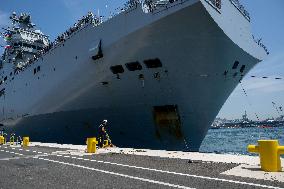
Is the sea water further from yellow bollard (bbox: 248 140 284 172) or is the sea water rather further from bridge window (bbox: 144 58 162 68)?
yellow bollard (bbox: 248 140 284 172)

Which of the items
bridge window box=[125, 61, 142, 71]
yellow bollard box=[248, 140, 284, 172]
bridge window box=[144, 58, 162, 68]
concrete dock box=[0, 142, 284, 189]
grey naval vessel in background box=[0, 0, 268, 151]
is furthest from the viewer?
bridge window box=[125, 61, 142, 71]

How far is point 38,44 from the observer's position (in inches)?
1762

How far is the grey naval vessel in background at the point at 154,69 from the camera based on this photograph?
1562 centimetres

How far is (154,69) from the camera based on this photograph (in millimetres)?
17125

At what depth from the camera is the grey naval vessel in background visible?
15.6m

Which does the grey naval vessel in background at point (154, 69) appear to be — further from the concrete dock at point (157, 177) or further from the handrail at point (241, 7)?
the concrete dock at point (157, 177)

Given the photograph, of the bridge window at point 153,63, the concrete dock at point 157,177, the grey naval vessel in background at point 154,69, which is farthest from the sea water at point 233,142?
the concrete dock at point 157,177

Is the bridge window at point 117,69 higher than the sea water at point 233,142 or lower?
higher

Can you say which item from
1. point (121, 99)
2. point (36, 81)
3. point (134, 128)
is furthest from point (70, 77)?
point (36, 81)

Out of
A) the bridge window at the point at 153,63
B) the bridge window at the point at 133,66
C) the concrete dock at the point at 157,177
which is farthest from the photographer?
the bridge window at the point at 133,66

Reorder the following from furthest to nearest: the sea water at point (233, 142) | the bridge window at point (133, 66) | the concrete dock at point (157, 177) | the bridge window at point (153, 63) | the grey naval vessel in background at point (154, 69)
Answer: the sea water at point (233, 142)
the bridge window at point (133, 66)
the bridge window at point (153, 63)
the grey naval vessel in background at point (154, 69)
the concrete dock at point (157, 177)

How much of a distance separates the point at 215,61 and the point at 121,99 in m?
6.52

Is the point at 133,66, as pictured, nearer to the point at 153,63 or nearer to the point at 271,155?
the point at 153,63

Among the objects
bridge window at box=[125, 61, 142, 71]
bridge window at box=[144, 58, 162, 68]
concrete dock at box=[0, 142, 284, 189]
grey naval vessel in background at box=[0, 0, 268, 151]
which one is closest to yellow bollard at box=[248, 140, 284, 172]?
concrete dock at box=[0, 142, 284, 189]
